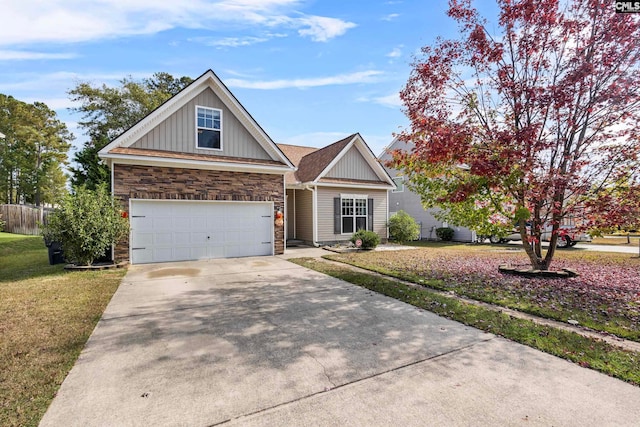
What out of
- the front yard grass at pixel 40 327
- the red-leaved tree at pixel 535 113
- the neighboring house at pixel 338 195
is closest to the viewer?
the front yard grass at pixel 40 327

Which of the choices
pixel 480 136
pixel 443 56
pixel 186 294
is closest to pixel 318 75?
pixel 443 56

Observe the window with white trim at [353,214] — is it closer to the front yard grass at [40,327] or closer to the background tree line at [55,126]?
the front yard grass at [40,327]

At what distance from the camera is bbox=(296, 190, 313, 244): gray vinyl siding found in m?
15.4

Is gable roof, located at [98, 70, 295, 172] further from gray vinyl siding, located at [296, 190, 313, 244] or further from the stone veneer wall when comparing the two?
gray vinyl siding, located at [296, 190, 313, 244]

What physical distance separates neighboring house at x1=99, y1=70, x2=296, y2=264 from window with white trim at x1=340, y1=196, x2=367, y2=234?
4.53 meters

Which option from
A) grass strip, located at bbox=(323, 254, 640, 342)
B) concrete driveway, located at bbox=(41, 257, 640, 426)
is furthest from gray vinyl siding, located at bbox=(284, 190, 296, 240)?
concrete driveway, located at bbox=(41, 257, 640, 426)

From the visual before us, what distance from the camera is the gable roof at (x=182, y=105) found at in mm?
9492

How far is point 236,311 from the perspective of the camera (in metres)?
5.19

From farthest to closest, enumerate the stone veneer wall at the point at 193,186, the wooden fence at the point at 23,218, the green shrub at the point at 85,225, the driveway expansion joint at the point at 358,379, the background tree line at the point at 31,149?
the background tree line at the point at 31,149 < the wooden fence at the point at 23,218 < the stone veneer wall at the point at 193,186 < the green shrub at the point at 85,225 < the driveway expansion joint at the point at 358,379

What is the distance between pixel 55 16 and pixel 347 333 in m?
10.0

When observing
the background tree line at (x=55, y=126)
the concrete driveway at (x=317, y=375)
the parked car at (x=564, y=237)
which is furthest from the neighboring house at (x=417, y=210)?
the background tree line at (x=55, y=126)

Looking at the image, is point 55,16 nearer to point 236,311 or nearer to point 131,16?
point 131,16

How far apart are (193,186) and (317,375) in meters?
9.03

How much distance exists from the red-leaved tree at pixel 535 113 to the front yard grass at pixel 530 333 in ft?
9.50
